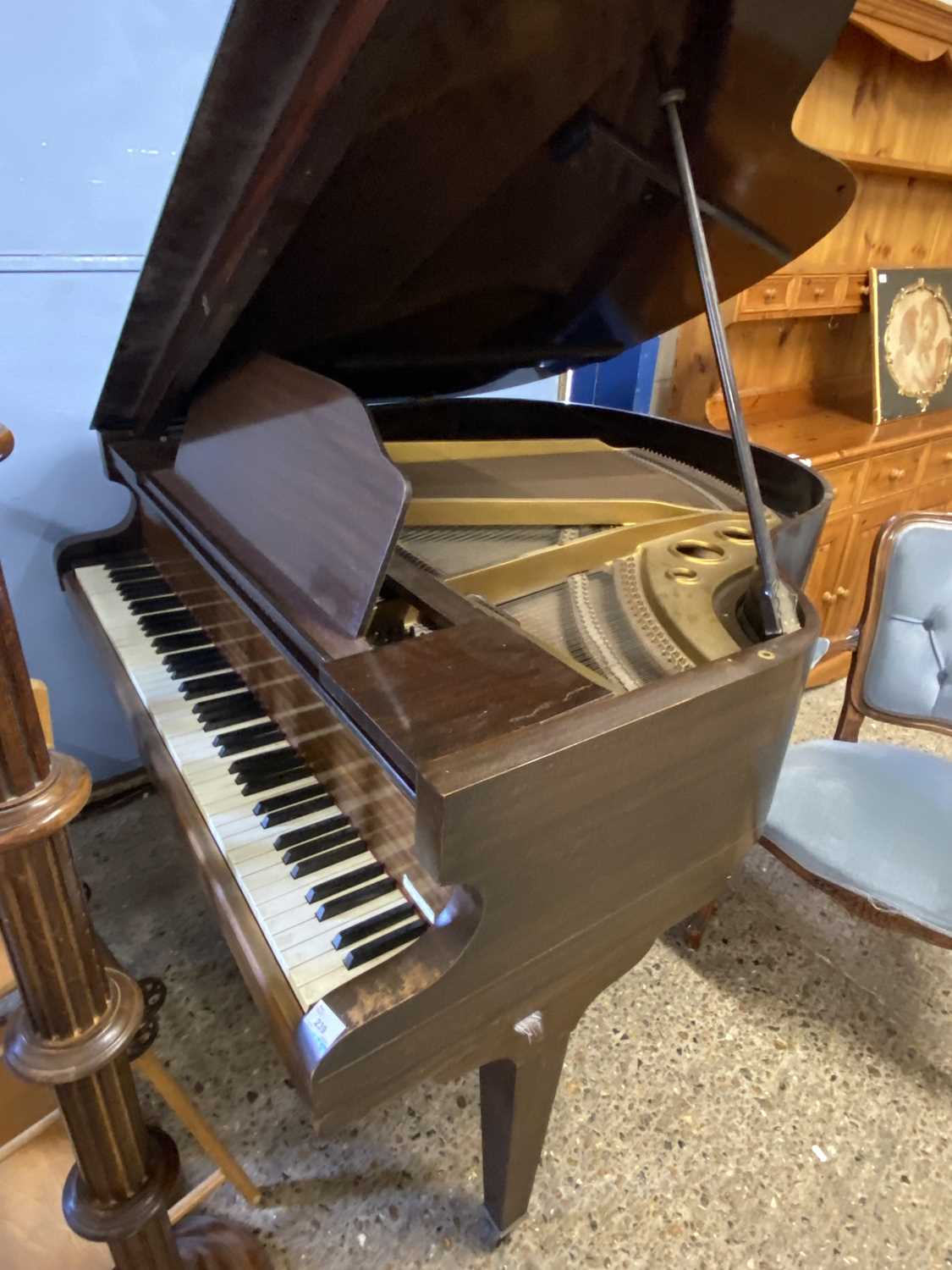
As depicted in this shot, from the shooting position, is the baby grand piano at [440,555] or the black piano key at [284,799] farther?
the black piano key at [284,799]

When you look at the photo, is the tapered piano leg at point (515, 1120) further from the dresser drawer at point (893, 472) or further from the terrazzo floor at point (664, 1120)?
the dresser drawer at point (893, 472)

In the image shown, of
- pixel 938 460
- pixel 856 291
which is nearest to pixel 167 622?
pixel 856 291

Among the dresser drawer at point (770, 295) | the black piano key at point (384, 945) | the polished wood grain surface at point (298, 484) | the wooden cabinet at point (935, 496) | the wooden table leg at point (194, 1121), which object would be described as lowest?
the wooden table leg at point (194, 1121)

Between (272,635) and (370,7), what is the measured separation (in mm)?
696

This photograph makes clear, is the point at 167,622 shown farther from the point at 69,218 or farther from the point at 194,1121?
the point at 69,218

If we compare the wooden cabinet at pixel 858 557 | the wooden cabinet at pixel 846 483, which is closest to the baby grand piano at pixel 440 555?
the wooden cabinet at pixel 846 483

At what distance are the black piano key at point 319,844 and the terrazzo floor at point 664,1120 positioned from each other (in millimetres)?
631

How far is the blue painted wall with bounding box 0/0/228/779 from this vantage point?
1.57m

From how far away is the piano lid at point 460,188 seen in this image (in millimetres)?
872

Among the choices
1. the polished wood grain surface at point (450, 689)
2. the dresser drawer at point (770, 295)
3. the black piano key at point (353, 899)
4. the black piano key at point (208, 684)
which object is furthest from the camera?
the dresser drawer at point (770, 295)

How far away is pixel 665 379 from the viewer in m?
2.74

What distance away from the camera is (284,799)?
1.08 meters

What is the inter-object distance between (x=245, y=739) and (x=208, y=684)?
174 millimetres

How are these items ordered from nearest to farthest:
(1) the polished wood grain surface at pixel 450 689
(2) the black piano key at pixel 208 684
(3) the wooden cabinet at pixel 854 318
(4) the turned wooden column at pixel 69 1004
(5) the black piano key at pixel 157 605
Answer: (4) the turned wooden column at pixel 69 1004, (1) the polished wood grain surface at pixel 450 689, (2) the black piano key at pixel 208 684, (5) the black piano key at pixel 157 605, (3) the wooden cabinet at pixel 854 318
